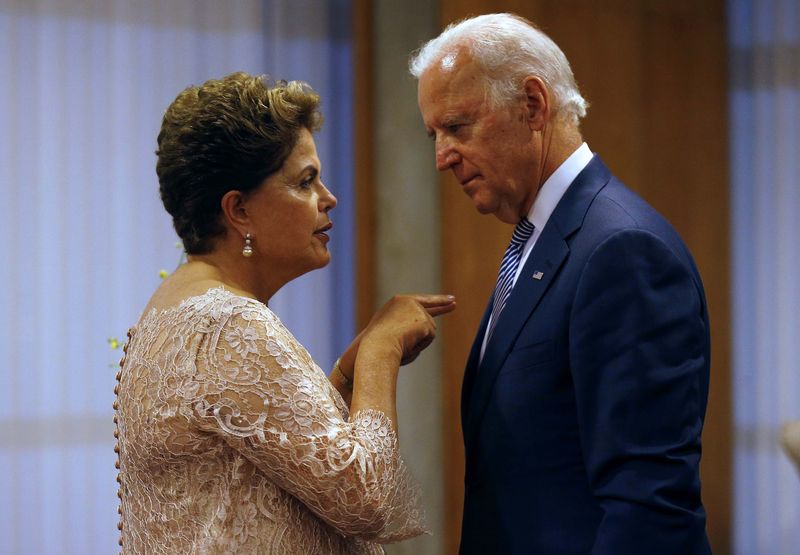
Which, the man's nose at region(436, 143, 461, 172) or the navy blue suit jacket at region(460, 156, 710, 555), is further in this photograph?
the man's nose at region(436, 143, 461, 172)

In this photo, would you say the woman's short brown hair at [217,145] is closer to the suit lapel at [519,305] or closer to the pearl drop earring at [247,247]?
the pearl drop earring at [247,247]

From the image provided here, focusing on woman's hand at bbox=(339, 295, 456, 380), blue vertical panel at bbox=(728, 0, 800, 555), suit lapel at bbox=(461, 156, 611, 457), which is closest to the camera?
suit lapel at bbox=(461, 156, 611, 457)

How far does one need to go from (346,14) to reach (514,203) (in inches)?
101

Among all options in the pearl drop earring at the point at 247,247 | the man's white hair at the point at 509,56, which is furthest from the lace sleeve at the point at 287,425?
the man's white hair at the point at 509,56

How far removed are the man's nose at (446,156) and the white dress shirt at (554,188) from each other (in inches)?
6.8

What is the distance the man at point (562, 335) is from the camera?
1532 millimetres

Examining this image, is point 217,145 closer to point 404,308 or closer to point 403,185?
point 404,308

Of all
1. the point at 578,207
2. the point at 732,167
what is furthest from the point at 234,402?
the point at 732,167

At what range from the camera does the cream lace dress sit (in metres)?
1.64

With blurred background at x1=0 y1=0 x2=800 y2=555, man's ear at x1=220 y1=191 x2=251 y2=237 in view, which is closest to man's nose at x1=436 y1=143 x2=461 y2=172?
man's ear at x1=220 y1=191 x2=251 y2=237

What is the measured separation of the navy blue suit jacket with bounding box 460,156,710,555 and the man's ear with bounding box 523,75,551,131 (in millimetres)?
123

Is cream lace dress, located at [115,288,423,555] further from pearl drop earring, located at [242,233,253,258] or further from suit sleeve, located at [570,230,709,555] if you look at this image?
suit sleeve, located at [570,230,709,555]

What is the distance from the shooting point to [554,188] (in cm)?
187

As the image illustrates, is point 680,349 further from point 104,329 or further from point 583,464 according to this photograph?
point 104,329
